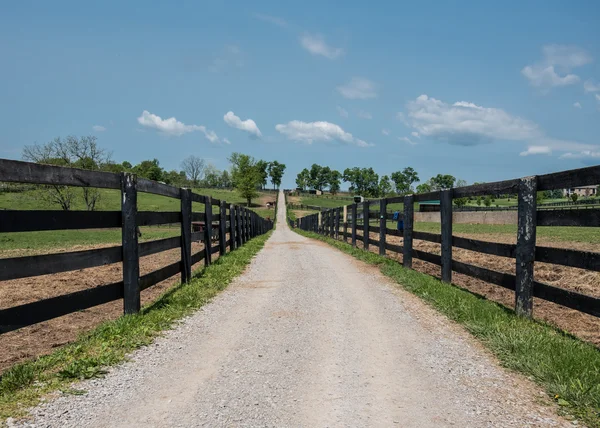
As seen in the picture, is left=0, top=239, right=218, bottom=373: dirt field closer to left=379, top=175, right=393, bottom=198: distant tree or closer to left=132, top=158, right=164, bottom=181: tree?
left=132, top=158, right=164, bottom=181: tree

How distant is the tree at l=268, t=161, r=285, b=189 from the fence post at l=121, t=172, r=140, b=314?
16982 centimetres

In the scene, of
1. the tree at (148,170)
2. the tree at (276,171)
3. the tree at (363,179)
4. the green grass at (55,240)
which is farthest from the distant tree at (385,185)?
the green grass at (55,240)

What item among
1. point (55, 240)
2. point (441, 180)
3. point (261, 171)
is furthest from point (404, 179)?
point (55, 240)

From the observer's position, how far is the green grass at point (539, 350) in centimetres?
302

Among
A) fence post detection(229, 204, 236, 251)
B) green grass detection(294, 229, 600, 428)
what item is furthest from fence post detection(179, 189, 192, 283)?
fence post detection(229, 204, 236, 251)

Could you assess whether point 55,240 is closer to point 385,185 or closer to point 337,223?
point 337,223

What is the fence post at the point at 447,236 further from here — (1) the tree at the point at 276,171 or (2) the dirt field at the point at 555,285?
(1) the tree at the point at 276,171

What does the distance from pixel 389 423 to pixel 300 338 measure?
184 cm

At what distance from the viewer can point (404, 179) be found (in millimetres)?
182625

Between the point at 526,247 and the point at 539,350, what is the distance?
1730mm

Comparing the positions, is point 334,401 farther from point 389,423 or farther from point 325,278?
point 325,278

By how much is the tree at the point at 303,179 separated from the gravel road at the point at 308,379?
569 ft

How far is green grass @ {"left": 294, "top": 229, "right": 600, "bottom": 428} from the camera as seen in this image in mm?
3020

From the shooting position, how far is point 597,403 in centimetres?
290
